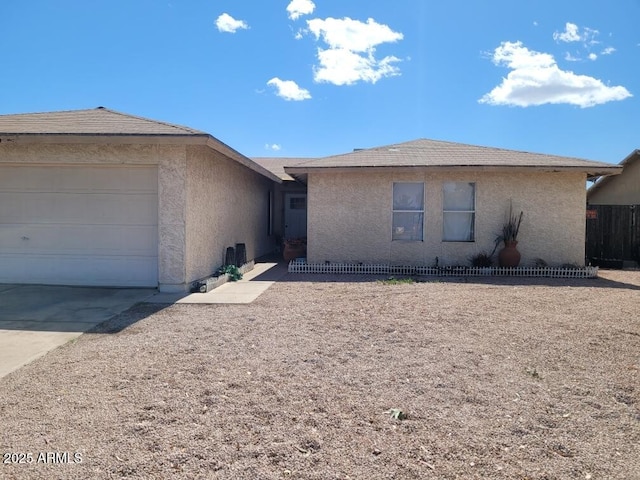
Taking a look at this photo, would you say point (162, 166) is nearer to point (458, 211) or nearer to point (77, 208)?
point (77, 208)

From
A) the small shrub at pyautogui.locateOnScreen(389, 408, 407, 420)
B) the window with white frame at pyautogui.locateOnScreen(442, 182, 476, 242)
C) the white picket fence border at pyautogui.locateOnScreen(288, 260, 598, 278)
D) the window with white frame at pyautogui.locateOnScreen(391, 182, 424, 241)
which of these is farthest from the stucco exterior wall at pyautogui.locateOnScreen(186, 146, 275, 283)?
the small shrub at pyautogui.locateOnScreen(389, 408, 407, 420)

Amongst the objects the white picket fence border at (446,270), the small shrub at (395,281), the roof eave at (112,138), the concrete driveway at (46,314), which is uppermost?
the roof eave at (112,138)

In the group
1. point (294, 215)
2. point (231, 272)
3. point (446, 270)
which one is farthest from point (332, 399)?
point (294, 215)

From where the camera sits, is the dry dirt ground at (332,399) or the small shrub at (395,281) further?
the small shrub at (395,281)

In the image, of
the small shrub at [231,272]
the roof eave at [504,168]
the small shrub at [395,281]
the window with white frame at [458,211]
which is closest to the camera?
the small shrub at [395,281]

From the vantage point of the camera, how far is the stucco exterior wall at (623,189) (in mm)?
16000

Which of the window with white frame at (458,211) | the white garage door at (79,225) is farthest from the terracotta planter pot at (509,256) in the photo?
the white garage door at (79,225)

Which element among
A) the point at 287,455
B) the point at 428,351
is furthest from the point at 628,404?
the point at 287,455

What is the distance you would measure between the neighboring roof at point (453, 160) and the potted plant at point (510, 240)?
136cm

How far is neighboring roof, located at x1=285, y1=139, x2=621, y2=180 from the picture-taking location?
10469 millimetres

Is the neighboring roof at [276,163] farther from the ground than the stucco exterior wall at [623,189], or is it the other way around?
the neighboring roof at [276,163]

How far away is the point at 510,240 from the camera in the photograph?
10883 millimetres

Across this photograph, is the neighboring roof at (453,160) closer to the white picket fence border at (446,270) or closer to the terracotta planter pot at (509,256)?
the terracotta planter pot at (509,256)

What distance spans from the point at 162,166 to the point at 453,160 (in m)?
7.18
